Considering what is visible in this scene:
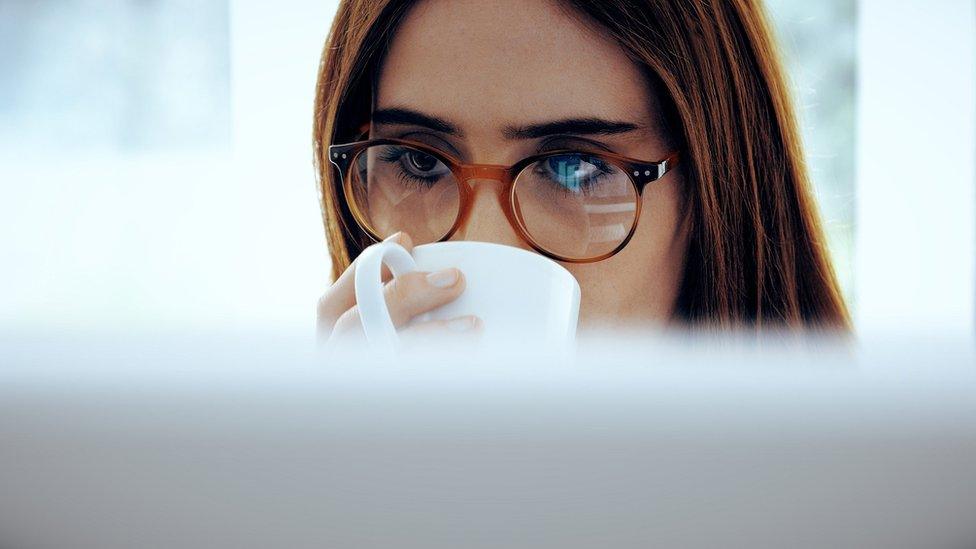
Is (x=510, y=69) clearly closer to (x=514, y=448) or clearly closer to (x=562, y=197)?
(x=562, y=197)

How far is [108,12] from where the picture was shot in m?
1.67

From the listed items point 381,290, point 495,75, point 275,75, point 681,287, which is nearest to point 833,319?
point 681,287

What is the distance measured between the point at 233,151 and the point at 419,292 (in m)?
1.20

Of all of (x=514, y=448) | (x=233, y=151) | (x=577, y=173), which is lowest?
(x=514, y=448)

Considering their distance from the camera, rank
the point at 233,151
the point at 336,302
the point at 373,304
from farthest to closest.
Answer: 1. the point at 233,151
2. the point at 336,302
3. the point at 373,304

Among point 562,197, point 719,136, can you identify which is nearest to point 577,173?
point 562,197

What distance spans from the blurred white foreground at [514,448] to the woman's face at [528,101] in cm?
47

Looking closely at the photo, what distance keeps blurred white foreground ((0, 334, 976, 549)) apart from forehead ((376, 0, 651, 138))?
1.72 feet

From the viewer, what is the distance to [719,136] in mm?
679

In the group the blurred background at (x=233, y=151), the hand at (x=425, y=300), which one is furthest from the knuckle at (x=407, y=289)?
the blurred background at (x=233, y=151)

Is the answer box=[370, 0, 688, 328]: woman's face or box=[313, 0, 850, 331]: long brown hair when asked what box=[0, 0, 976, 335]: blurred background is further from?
box=[370, 0, 688, 328]: woman's face

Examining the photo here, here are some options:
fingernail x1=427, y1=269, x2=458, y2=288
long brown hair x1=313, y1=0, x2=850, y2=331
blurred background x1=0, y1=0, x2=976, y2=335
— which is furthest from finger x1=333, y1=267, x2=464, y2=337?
blurred background x1=0, y1=0, x2=976, y2=335

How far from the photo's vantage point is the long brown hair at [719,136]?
2.19 feet

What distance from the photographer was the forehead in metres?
0.67
